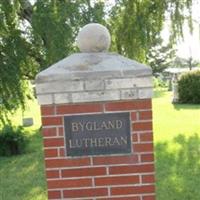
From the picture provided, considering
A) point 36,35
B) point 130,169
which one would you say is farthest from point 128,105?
point 36,35

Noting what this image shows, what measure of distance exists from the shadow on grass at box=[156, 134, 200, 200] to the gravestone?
9.34 feet

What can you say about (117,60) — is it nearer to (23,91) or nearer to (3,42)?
(3,42)

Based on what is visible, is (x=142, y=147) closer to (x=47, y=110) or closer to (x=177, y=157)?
(x=47, y=110)

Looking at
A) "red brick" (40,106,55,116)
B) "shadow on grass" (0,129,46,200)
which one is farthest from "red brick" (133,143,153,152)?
"shadow on grass" (0,129,46,200)

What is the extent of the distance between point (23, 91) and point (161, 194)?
4739 mm

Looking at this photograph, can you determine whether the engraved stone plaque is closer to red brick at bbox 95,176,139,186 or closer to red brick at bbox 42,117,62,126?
red brick at bbox 42,117,62,126

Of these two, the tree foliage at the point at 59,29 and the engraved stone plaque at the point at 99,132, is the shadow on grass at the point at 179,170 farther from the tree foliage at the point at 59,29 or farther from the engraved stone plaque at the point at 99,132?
the engraved stone plaque at the point at 99,132

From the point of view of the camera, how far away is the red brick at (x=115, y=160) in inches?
162

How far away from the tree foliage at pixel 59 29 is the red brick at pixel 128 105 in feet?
19.0

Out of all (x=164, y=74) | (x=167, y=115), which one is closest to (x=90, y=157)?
(x=167, y=115)

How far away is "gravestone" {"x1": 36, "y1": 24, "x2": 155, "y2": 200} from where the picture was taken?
4039mm

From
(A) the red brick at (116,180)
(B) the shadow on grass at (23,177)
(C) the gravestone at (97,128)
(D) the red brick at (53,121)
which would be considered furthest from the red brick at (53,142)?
(B) the shadow on grass at (23,177)

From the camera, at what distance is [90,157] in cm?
411

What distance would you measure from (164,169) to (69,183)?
472 centimetres
